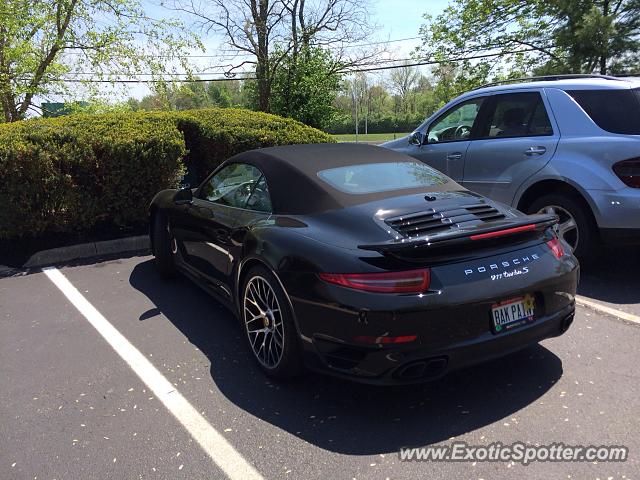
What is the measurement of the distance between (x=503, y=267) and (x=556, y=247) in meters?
0.61

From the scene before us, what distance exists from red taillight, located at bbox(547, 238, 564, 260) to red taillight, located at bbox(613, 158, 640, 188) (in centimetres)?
186

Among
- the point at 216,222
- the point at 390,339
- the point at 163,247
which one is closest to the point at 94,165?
the point at 163,247

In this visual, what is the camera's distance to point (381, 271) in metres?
2.66

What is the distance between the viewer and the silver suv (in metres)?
4.62

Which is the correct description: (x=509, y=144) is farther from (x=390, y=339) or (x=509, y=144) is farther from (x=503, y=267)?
(x=390, y=339)

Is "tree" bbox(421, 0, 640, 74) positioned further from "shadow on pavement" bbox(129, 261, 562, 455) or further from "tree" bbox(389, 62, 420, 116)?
"tree" bbox(389, 62, 420, 116)

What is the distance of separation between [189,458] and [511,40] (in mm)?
20097

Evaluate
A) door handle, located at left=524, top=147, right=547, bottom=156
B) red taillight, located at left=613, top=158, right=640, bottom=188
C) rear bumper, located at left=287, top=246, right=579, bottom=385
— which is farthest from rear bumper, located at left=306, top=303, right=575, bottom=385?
door handle, located at left=524, top=147, right=547, bottom=156

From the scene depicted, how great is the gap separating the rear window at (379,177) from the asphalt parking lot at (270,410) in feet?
4.32

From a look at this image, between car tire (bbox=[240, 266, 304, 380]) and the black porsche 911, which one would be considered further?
car tire (bbox=[240, 266, 304, 380])

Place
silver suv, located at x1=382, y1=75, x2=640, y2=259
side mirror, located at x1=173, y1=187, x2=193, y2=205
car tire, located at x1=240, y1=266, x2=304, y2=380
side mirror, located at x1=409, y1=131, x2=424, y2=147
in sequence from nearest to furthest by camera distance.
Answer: car tire, located at x1=240, y1=266, x2=304, y2=380 < silver suv, located at x1=382, y1=75, x2=640, y2=259 < side mirror, located at x1=173, y1=187, x2=193, y2=205 < side mirror, located at x1=409, y1=131, x2=424, y2=147

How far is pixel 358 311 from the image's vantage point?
8.68 feet

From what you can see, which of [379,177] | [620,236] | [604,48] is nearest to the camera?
[379,177]

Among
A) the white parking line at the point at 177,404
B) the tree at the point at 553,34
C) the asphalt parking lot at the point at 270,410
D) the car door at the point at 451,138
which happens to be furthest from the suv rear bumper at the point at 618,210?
the tree at the point at 553,34
